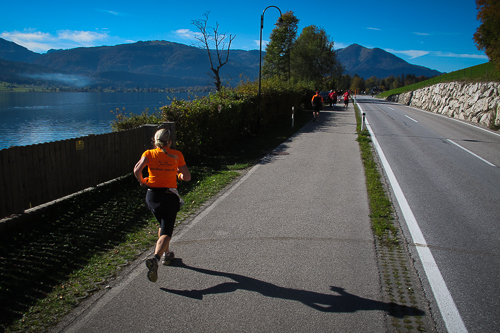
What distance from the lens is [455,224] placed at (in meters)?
5.82

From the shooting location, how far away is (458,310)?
11.5 feet

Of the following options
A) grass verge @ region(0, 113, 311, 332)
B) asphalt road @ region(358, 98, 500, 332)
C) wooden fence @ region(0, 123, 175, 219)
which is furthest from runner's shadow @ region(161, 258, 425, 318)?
wooden fence @ region(0, 123, 175, 219)

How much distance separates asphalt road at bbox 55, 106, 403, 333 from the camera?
3303 mm

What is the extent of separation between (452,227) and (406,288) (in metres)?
2.42

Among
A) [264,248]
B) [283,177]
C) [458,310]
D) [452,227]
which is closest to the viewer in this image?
[458,310]

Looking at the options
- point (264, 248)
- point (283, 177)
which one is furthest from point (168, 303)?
point (283, 177)

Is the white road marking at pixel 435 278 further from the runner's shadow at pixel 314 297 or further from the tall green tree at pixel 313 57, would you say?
the tall green tree at pixel 313 57

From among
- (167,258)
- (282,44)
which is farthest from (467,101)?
(282,44)

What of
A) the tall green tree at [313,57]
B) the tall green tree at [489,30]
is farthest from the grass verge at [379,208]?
the tall green tree at [313,57]

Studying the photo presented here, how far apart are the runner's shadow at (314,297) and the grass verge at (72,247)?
3.69 ft

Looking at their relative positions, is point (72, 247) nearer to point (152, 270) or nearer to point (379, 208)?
point (152, 270)

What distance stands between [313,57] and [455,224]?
2579 inches

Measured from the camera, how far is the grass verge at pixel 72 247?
364cm

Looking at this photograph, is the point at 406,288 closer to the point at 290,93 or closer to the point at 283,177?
the point at 283,177
